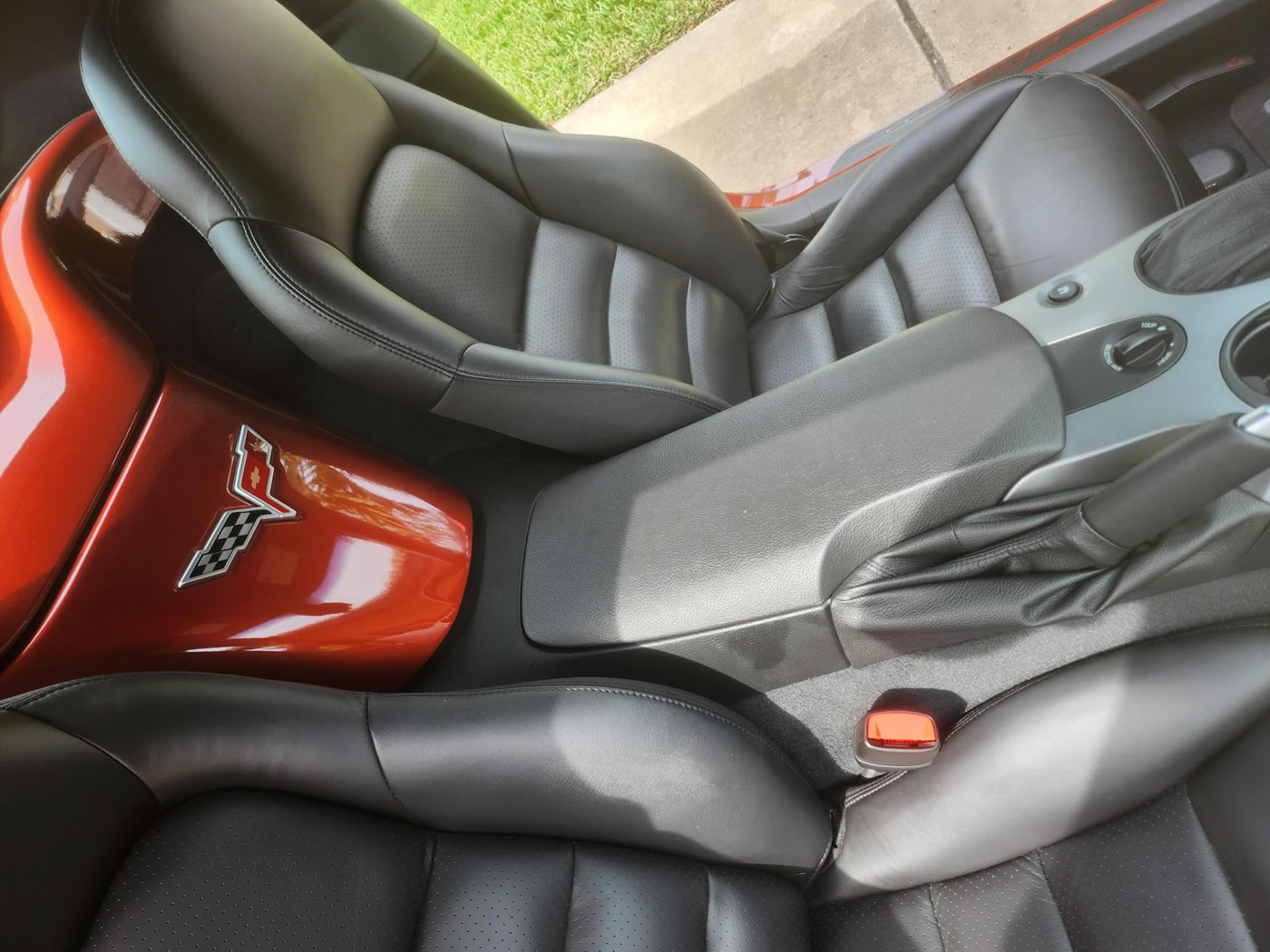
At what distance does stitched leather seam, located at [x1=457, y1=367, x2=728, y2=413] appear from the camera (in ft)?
3.09

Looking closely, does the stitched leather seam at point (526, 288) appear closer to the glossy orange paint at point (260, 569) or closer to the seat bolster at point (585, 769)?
the glossy orange paint at point (260, 569)

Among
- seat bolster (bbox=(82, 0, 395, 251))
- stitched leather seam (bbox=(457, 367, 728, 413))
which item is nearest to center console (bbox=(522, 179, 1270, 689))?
stitched leather seam (bbox=(457, 367, 728, 413))

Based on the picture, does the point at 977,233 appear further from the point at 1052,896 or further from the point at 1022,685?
the point at 1052,896

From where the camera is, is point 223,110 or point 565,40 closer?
point 223,110

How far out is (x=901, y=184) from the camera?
3.98 ft

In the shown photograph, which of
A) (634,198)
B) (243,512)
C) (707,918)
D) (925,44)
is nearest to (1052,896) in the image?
(707,918)

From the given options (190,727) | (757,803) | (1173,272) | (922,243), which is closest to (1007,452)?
(1173,272)

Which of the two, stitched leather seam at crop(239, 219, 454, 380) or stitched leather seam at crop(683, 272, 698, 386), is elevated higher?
stitched leather seam at crop(239, 219, 454, 380)

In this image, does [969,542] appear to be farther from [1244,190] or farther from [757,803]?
[1244,190]

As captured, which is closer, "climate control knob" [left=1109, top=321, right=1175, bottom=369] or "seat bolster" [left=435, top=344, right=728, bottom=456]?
"climate control knob" [left=1109, top=321, right=1175, bottom=369]

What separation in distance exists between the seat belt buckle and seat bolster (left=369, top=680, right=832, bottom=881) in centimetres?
12

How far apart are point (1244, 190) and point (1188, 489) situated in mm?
466

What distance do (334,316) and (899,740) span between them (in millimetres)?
786

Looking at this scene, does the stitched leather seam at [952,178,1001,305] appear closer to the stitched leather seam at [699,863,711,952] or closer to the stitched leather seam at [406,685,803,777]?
the stitched leather seam at [406,685,803,777]
